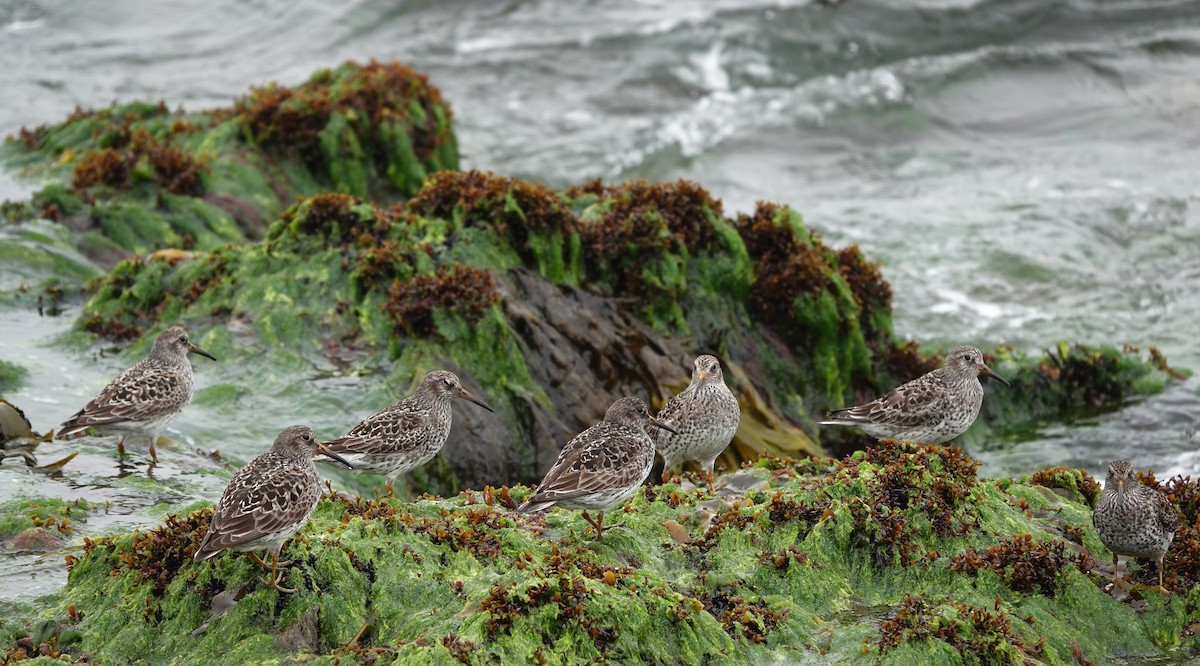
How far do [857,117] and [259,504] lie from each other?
18235 millimetres

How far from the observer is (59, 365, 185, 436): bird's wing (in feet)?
29.6

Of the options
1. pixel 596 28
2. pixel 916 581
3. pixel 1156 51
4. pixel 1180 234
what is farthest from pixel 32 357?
pixel 1156 51

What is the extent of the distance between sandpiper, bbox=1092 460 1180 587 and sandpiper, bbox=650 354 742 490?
2.70m

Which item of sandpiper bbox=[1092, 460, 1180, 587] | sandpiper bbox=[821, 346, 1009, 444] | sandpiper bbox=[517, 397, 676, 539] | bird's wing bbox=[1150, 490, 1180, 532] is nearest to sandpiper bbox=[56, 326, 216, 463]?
sandpiper bbox=[517, 397, 676, 539]

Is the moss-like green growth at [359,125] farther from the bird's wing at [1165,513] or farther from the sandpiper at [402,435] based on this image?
the bird's wing at [1165,513]

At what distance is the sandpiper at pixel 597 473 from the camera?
24.1ft

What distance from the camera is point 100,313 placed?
11992 mm

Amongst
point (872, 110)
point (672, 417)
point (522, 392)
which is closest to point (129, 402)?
point (522, 392)

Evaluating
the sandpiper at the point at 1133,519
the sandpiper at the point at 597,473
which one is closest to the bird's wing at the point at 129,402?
the sandpiper at the point at 597,473

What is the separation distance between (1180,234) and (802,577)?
13021 millimetres

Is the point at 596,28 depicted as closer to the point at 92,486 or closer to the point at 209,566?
the point at 92,486

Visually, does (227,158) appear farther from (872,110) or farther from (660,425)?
(872,110)

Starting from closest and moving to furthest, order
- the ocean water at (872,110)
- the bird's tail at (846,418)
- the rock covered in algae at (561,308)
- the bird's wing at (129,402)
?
the bird's wing at (129,402), the bird's tail at (846,418), the rock covered in algae at (561,308), the ocean water at (872,110)

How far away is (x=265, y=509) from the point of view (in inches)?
255
